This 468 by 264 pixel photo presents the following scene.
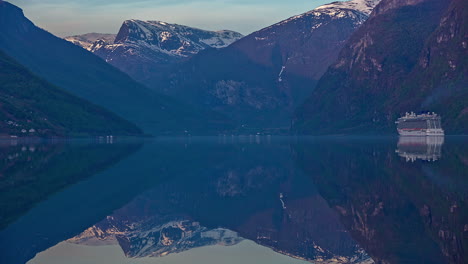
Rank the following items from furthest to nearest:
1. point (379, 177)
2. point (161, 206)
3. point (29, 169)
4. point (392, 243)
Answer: point (29, 169) → point (379, 177) → point (161, 206) → point (392, 243)

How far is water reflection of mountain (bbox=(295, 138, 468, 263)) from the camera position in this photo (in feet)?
129

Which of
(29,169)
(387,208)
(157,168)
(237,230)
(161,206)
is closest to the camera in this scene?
(237,230)

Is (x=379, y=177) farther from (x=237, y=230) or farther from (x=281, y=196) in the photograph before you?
(x=237, y=230)

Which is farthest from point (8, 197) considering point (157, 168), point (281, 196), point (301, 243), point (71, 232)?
point (157, 168)

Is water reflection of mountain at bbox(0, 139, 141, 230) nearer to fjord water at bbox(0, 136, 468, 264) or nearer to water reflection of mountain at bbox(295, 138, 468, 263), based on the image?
fjord water at bbox(0, 136, 468, 264)

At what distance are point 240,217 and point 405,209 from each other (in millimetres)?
12140

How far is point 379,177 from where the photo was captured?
3115 inches

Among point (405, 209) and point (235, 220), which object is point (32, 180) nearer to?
point (235, 220)

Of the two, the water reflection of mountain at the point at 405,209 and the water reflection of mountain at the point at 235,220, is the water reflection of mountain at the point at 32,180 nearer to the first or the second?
the water reflection of mountain at the point at 235,220

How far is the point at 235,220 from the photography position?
53.8 metres

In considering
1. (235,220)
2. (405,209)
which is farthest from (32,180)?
(405,209)

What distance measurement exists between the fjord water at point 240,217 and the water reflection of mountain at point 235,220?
0.29 ft

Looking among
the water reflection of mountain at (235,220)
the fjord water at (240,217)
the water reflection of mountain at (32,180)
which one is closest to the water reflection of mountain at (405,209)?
the fjord water at (240,217)

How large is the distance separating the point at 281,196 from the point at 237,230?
19490 millimetres
